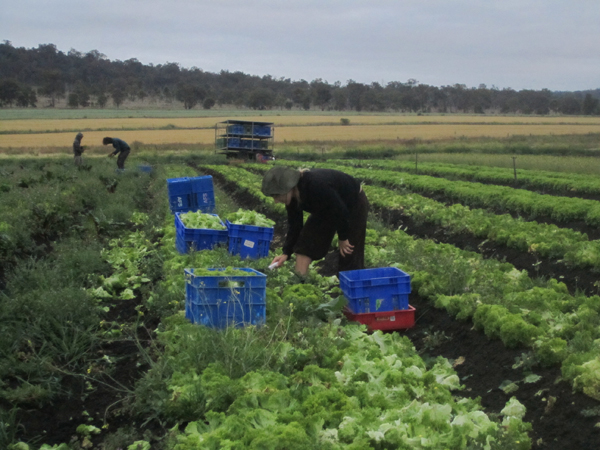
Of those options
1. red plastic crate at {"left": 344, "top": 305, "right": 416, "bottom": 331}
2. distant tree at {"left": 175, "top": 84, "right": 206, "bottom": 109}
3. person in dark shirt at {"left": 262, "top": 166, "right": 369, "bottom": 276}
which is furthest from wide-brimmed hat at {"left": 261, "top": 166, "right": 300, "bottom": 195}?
distant tree at {"left": 175, "top": 84, "right": 206, "bottom": 109}

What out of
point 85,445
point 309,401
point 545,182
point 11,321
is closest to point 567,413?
point 309,401

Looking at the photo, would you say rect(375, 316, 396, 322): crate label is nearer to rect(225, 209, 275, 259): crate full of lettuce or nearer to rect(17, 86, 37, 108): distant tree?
rect(225, 209, 275, 259): crate full of lettuce

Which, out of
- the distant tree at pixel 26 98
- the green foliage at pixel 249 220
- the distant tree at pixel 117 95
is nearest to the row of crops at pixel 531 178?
the green foliage at pixel 249 220

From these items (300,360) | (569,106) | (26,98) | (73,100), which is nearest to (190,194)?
(300,360)

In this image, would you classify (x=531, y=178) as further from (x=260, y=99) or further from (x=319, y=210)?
(x=260, y=99)

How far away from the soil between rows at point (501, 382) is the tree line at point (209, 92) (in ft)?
381

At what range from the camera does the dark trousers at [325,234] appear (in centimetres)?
675

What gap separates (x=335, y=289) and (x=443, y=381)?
2599 mm

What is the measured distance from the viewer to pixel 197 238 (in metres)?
9.32

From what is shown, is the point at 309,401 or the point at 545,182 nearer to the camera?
the point at 309,401

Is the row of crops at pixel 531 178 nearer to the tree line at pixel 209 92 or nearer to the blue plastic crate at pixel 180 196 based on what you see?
the blue plastic crate at pixel 180 196

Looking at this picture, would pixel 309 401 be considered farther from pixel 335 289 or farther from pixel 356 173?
pixel 356 173

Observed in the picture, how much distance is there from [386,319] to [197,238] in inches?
157

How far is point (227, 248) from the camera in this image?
971cm
